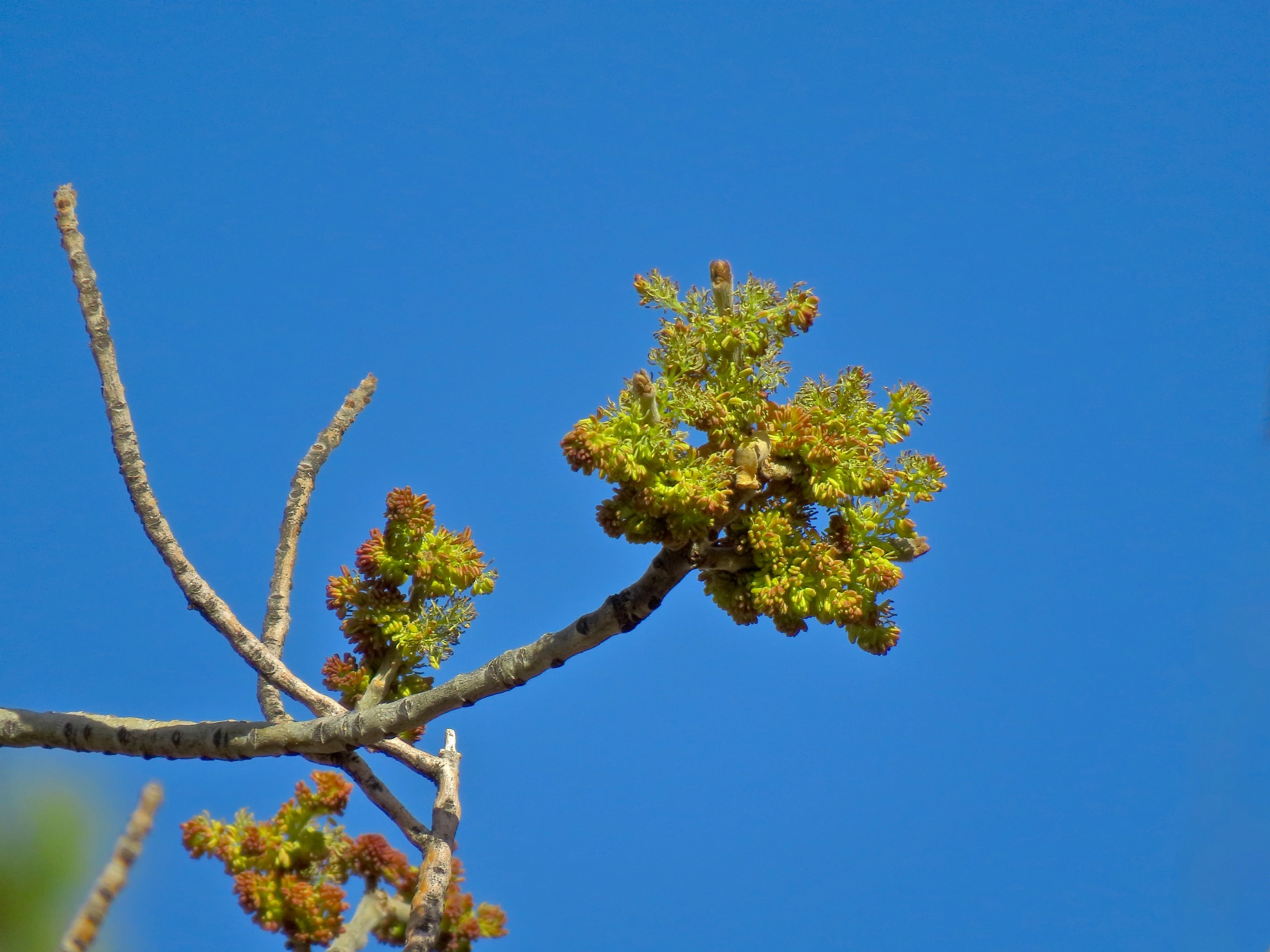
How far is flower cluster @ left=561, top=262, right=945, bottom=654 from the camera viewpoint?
525cm

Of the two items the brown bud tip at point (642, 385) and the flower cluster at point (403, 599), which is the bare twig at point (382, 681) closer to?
the flower cluster at point (403, 599)

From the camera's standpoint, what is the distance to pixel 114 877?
257 centimetres

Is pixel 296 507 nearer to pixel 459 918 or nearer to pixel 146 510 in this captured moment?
pixel 146 510

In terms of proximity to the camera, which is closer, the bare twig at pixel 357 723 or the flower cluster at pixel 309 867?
the bare twig at pixel 357 723

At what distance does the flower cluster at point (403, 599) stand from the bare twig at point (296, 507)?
2.19 ft

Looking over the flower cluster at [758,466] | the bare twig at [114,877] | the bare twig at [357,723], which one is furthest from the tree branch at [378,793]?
the bare twig at [114,877]

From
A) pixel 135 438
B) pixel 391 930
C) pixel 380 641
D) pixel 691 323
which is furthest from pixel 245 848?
pixel 691 323

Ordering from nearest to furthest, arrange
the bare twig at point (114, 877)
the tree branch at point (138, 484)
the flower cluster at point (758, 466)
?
the bare twig at point (114, 877) < the flower cluster at point (758, 466) < the tree branch at point (138, 484)

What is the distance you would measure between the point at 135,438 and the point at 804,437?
3.67 metres

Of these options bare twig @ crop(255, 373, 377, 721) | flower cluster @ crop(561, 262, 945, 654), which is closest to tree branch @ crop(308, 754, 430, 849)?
bare twig @ crop(255, 373, 377, 721)

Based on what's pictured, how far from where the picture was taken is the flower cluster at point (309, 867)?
750cm

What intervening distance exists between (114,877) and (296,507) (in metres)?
4.87

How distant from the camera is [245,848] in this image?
7660 mm

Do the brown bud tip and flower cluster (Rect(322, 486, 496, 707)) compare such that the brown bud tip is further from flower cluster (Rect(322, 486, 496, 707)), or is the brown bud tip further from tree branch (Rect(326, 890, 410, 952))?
tree branch (Rect(326, 890, 410, 952))
